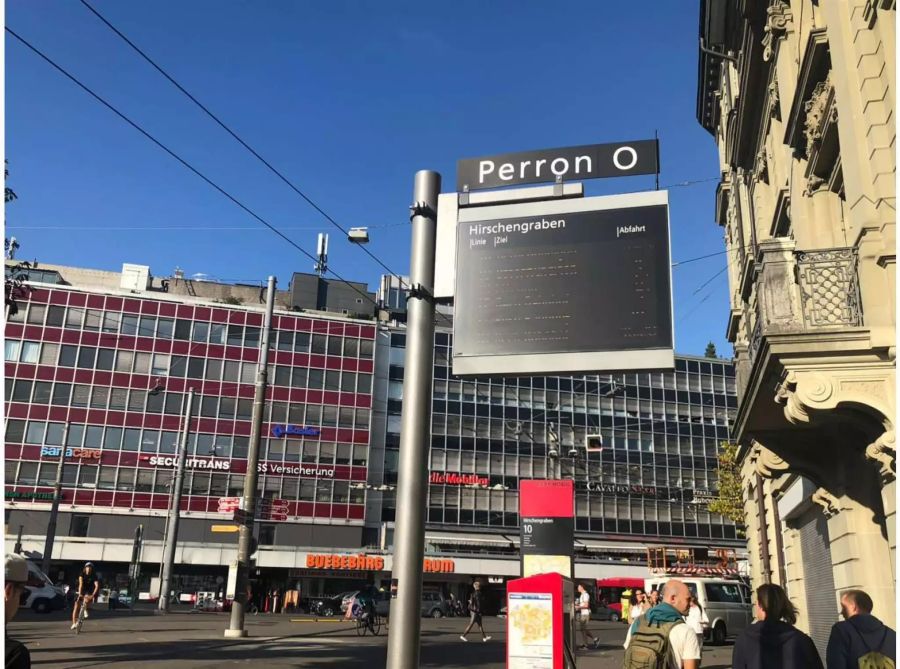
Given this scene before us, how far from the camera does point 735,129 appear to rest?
61.8ft

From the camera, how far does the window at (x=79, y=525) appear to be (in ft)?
185

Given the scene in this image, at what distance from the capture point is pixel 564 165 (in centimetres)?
760

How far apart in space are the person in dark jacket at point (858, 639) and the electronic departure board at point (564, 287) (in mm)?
2527

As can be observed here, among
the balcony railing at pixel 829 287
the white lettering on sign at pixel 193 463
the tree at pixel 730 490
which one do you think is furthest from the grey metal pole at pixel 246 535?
the white lettering on sign at pixel 193 463

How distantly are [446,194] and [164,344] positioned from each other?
5864 cm

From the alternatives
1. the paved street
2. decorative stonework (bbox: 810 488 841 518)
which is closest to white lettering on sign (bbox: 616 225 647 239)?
decorative stonework (bbox: 810 488 841 518)

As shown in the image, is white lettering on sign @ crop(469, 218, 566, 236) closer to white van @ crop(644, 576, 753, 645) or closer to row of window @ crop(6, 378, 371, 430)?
white van @ crop(644, 576, 753, 645)

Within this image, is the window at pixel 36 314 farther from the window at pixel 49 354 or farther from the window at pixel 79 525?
the window at pixel 79 525

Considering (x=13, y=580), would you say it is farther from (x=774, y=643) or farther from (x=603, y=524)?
(x=603, y=524)

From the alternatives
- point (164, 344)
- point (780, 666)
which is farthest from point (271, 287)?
point (164, 344)

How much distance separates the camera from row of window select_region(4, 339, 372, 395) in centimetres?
5919

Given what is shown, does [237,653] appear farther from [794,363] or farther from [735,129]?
[735,129]

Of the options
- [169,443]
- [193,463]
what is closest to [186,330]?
[169,443]

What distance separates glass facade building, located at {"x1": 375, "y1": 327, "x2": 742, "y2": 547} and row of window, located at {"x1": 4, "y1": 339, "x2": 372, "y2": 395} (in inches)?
224
